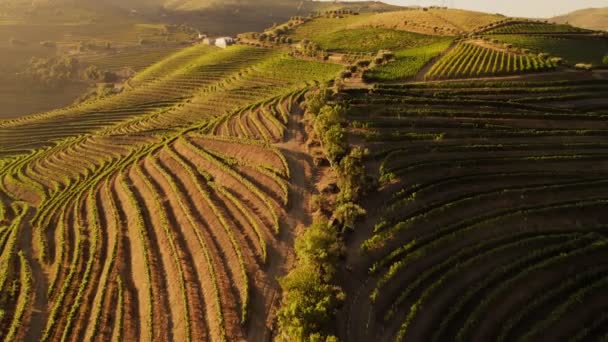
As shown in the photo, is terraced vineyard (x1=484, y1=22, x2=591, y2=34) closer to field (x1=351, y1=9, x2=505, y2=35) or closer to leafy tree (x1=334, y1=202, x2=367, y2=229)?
field (x1=351, y1=9, x2=505, y2=35)

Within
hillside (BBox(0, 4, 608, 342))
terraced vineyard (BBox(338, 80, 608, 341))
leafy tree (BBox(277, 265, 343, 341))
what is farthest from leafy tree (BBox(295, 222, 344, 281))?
terraced vineyard (BBox(338, 80, 608, 341))

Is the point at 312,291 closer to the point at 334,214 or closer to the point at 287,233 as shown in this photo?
the point at 287,233

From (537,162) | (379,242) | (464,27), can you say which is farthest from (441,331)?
(464,27)

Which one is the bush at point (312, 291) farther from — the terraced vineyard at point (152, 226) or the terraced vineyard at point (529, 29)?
the terraced vineyard at point (529, 29)

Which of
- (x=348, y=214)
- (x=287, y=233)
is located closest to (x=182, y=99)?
(x=287, y=233)

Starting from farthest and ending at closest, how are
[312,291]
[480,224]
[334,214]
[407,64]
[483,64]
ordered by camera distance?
[407,64] → [483,64] → [334,214] → [480,224] → [312,291]

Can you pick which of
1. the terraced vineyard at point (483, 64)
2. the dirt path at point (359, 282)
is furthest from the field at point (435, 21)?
the dirt path at point (359, 282)
